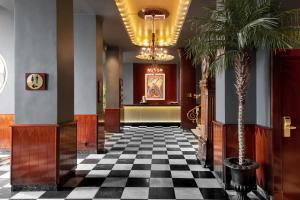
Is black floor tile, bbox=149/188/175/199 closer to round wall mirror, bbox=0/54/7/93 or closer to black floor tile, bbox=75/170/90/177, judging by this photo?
black floor tile, bbox=75/170/90/177

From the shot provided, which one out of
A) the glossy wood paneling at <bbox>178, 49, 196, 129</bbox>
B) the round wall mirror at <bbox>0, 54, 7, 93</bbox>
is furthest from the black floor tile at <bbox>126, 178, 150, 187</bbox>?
the glossy wood paneling at <bbox>178, 49, 196, 129</bbox>

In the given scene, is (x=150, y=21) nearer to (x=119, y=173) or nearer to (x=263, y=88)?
(x=119, y=173)

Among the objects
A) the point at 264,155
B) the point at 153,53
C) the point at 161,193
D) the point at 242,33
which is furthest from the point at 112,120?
the point at 242,33

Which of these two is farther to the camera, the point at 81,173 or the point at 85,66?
the point at 85,66

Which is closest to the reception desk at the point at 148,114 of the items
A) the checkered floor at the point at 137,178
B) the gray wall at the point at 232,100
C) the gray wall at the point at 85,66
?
the checkered floor at the point at 137,178

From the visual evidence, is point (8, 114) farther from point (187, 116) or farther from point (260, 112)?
point (187, 116)

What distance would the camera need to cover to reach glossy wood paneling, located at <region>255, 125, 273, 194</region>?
3.43 metres

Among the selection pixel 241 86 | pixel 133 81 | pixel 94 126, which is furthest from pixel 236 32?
pixel 133 81

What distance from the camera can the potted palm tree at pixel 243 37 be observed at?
287cm

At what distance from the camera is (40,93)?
13.0 feet

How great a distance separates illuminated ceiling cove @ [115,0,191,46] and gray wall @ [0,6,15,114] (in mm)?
2736

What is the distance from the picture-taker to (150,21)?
317 inches

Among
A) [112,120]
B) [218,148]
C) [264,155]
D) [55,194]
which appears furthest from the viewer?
[112,120]

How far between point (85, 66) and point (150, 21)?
2605 millimetres
